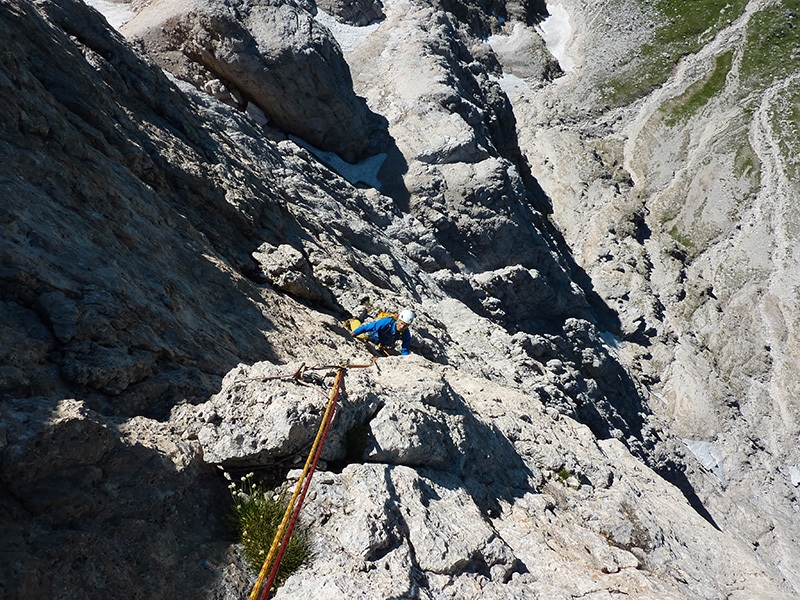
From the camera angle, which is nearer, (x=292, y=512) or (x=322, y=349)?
(x=292, y=512)

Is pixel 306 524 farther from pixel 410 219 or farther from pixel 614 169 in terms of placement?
pixel 614 169

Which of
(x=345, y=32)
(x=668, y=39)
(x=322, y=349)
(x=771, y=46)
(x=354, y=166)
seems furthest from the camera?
(x=668, y=39)

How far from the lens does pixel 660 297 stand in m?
53.1

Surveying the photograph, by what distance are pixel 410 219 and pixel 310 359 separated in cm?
1968

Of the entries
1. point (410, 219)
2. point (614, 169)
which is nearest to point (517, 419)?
point (410, 219)

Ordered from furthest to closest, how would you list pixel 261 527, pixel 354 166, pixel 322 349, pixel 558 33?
pixel 558 33 < pixel 354 166 < pixel 322 349 < pixel 261 527

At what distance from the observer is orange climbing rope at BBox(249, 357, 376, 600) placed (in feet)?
16.9

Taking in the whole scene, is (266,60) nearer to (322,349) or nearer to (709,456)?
(322,349)

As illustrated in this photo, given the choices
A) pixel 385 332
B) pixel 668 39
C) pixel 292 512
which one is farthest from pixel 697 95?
pixel 292 512

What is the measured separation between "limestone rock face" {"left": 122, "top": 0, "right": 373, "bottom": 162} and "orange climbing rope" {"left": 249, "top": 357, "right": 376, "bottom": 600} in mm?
23823

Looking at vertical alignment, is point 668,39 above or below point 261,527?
above

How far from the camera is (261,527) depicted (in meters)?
5.95

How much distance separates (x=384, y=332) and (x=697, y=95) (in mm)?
86042

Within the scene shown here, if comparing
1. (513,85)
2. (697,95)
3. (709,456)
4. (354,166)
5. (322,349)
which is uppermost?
(513,85)
